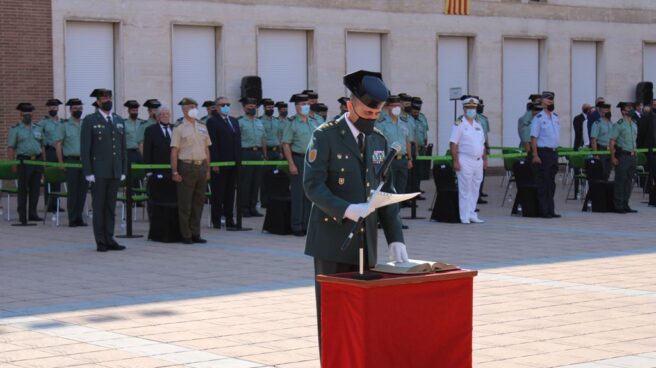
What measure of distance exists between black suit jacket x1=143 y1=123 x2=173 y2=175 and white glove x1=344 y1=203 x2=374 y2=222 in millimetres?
12357

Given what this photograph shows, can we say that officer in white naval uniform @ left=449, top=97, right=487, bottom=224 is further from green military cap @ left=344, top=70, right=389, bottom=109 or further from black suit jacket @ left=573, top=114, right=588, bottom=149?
green military cap @ left=344, top=70, right=389, bottom=109

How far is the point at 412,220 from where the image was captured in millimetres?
21172

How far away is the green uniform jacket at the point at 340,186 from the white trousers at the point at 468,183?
12.8m

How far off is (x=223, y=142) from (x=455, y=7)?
16072 mm

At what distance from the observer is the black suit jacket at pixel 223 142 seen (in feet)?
65.1

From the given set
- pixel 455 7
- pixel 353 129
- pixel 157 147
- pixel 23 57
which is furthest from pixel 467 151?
pixel 455 7

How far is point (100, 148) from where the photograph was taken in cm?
1645

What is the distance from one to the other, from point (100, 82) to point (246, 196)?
7.86 metres

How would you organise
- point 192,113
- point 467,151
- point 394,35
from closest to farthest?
point 192,113 → point 467,151 → point 394,35

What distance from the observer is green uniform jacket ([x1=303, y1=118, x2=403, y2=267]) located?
24.2 feet

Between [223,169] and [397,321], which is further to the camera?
[223,169]

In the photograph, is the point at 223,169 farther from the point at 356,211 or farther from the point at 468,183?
the point at 356,211

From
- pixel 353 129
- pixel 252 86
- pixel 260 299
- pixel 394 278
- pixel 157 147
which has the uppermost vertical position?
pixel 252 86

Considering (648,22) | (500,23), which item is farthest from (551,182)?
(648,22)
